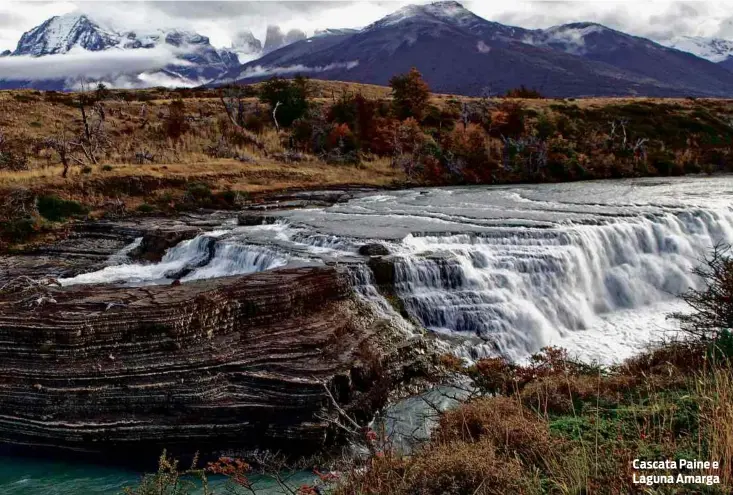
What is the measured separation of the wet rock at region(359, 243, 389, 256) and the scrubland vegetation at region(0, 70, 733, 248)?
14542 millimetres

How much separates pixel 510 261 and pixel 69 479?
13.4 meters

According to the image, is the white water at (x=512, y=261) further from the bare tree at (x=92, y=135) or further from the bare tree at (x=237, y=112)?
the bare tree at (x=237, y=112)

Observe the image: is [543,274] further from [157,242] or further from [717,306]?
[157,242]

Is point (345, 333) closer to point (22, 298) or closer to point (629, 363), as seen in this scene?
point (629, 363)

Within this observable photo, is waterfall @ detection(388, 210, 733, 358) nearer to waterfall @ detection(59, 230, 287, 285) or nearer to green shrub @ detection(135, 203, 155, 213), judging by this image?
waterfall @ detection(59, 230, 287, 285)

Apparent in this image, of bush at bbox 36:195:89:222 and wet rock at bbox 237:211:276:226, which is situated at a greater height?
wet rock at bbox 237:211:276:226

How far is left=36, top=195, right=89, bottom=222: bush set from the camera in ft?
83.9

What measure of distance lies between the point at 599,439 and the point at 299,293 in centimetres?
857

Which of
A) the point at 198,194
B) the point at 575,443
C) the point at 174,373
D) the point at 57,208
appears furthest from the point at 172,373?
the point at 198,194

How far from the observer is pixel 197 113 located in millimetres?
49500

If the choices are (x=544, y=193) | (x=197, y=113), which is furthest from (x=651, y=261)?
(x=197, y=113)

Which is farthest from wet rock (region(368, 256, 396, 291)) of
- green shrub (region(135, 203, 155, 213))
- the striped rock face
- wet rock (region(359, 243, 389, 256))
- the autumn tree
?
the autumn tree

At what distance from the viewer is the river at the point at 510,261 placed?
53.0 feet

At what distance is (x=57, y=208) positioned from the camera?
1025 inches
